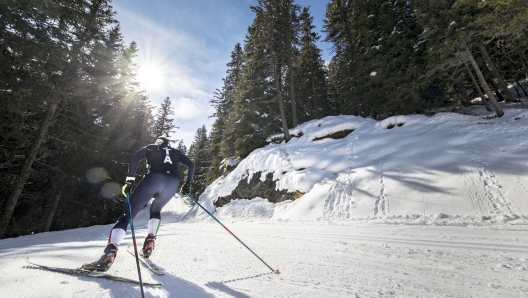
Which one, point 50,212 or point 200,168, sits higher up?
point 200,168

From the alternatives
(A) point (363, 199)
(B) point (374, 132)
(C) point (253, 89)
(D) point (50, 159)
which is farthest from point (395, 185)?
(D) point (50, 159)

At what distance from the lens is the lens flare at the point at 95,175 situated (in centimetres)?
1548

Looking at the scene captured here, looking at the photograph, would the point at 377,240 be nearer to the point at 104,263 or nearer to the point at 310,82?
the point at 104,263

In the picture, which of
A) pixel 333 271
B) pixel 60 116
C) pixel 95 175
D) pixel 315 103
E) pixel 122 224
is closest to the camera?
pixel 333 271

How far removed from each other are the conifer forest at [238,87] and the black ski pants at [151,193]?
812 centimetres

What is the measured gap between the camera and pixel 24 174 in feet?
33.3

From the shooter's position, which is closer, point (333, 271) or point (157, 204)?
point (333, 271)

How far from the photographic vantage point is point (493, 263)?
2568mm

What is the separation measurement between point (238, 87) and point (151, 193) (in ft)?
63.7

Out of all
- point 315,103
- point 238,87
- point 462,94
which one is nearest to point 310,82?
point 315,103

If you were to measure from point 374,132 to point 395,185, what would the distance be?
23.5 feet

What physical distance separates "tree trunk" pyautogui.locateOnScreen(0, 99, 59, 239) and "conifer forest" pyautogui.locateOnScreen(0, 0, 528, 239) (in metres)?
0.05

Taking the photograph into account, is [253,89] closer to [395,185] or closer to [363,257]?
[395,185]

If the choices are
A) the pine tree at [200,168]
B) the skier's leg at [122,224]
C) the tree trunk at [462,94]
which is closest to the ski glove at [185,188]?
the skier's leg at [122,224]
